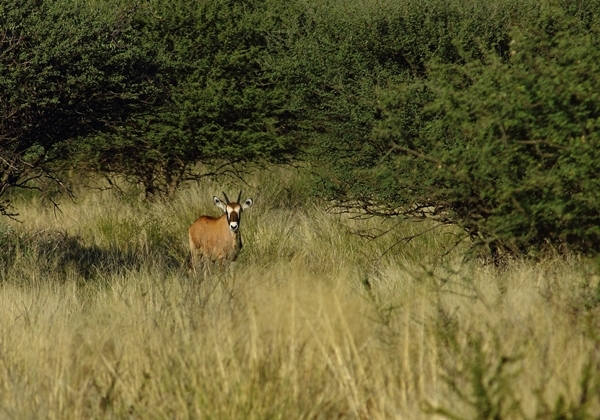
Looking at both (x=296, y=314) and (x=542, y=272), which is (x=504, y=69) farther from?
(x=296, y=314)

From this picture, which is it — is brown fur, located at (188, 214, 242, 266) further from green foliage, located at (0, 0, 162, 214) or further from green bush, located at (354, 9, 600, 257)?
green bush, located at (354, 9, 600, 257)

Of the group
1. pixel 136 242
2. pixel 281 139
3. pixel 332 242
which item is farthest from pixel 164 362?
pixel 281 139

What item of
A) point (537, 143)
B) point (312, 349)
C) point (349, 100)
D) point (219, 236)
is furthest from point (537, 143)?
point (349, 100)

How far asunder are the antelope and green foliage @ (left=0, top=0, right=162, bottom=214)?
1.53m

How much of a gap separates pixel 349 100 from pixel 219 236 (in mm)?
2490

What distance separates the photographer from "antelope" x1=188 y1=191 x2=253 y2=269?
1134 centimetres

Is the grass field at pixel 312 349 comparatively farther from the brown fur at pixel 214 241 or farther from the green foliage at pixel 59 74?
the brown fur at pixel 214 241

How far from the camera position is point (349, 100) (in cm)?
1295

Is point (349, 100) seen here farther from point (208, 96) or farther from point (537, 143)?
point (537, 143)

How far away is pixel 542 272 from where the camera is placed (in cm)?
750

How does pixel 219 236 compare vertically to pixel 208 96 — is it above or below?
below

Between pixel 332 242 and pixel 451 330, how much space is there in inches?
253

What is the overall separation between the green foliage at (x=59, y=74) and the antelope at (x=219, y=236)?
1.53 meters

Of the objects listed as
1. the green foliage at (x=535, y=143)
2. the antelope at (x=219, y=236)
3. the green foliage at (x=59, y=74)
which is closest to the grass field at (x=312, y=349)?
the green foliage at (x=535, y=143)
